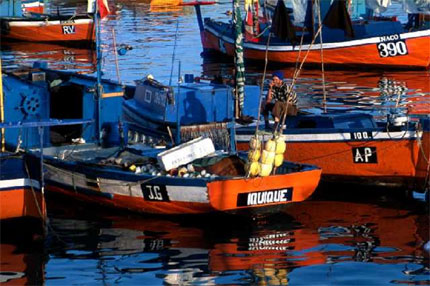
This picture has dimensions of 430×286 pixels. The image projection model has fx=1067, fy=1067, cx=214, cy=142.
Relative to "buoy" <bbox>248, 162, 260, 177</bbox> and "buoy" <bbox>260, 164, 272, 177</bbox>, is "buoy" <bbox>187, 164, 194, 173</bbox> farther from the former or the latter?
"buoy" <bbox>260, 164, 272, 177</bbox>

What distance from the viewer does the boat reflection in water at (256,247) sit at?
1705cm

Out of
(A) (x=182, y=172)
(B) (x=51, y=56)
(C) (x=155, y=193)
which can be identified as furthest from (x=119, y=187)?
(B) (x=51, y=56)

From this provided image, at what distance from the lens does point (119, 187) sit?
20.5m

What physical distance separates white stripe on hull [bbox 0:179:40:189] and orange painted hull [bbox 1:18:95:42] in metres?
34.6

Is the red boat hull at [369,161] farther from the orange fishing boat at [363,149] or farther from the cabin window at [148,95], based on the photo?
the cabin window at [148,95]

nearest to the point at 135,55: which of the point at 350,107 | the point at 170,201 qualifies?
the point at 350,107

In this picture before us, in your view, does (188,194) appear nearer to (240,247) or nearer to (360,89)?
(240,247)

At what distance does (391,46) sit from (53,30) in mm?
19494

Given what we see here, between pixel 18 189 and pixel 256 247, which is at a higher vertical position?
pixel 18 189

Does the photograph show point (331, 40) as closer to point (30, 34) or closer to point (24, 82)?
point (30, 34)

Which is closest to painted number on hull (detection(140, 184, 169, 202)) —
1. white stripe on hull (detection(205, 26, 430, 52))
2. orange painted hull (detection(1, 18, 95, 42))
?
white stripe on hull (detection(205, 26, 430, 52))

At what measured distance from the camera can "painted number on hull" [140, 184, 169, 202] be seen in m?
19.9

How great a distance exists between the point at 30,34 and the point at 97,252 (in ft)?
122

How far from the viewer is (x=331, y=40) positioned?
4275 cm
